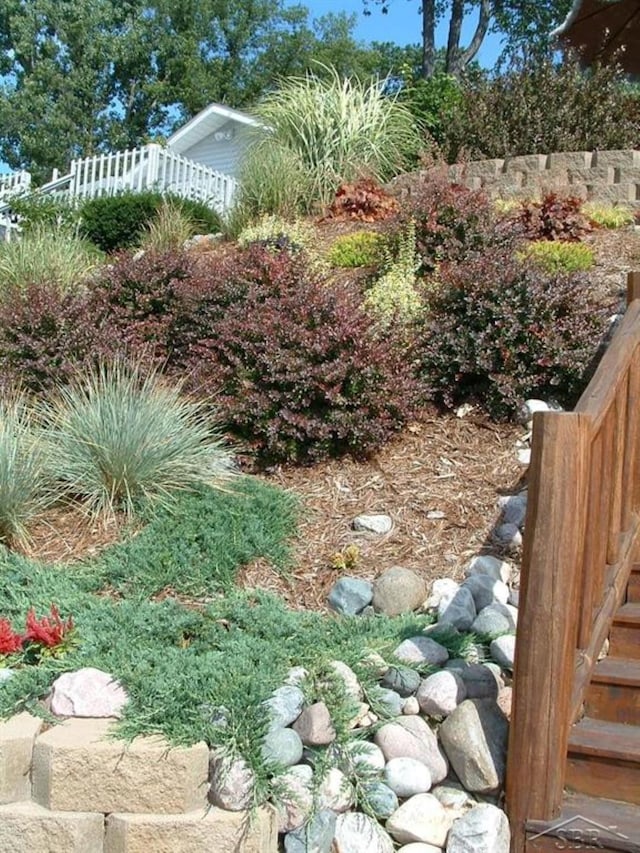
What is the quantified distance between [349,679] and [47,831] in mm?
1014

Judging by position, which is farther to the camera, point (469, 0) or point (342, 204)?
point (469, 0)

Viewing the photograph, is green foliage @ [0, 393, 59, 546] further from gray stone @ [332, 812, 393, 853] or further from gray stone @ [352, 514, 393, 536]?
gray stone @ [332, 812, 393, 853]

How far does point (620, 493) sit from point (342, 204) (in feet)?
23.0

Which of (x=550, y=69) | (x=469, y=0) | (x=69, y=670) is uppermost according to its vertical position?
(x=469, y=0)

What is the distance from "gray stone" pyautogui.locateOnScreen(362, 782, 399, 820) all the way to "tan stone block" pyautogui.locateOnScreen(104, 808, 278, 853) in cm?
29

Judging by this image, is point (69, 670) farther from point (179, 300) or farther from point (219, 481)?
point (179, 300)

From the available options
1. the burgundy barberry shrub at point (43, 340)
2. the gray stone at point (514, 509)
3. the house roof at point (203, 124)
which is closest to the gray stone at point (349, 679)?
the gray stone at point (514, 509)

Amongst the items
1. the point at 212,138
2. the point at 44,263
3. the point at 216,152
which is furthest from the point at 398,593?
the point at 212,138

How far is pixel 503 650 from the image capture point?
11.2 feet

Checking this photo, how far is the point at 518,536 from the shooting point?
440 cm

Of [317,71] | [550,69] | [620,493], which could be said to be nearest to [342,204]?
[550,69]

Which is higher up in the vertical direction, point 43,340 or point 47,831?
point 43,340

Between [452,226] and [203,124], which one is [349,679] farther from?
[203,124]

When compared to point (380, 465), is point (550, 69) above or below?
above
